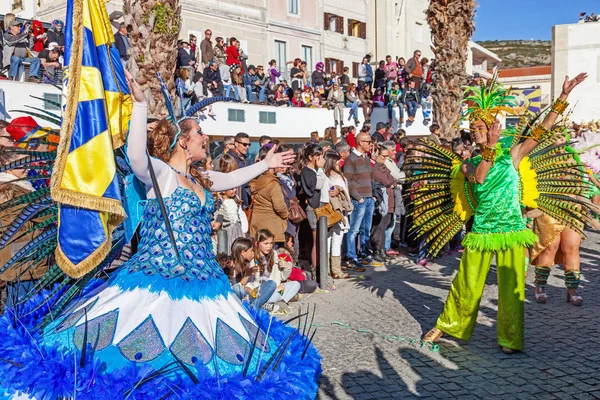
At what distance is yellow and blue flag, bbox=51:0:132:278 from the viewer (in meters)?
3.20

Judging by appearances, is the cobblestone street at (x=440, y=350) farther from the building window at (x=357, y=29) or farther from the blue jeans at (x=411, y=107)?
the building window at (x=357, y=29)

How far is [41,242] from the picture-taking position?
3551mm

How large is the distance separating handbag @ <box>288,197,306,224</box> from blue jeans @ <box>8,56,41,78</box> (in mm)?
7467

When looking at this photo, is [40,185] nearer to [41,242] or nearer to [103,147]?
[41,242]

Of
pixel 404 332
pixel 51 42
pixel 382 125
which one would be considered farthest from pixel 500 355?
pixel 51 42

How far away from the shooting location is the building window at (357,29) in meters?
35.4

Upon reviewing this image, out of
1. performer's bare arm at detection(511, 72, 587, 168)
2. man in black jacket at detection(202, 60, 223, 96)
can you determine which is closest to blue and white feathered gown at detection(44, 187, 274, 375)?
performer's bare arm at detection(511, 72, 587, 168)

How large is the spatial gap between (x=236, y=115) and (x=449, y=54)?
20.8ft

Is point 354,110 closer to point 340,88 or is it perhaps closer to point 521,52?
point 340,88

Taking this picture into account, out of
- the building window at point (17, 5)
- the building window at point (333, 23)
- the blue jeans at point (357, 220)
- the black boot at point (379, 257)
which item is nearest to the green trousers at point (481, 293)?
the blue jeans at point (357, 220)

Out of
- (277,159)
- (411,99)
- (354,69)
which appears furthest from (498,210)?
(354,69)

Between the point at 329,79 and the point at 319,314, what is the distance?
1668cm

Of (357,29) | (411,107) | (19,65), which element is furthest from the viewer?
(357,29)

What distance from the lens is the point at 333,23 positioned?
34.0 m
